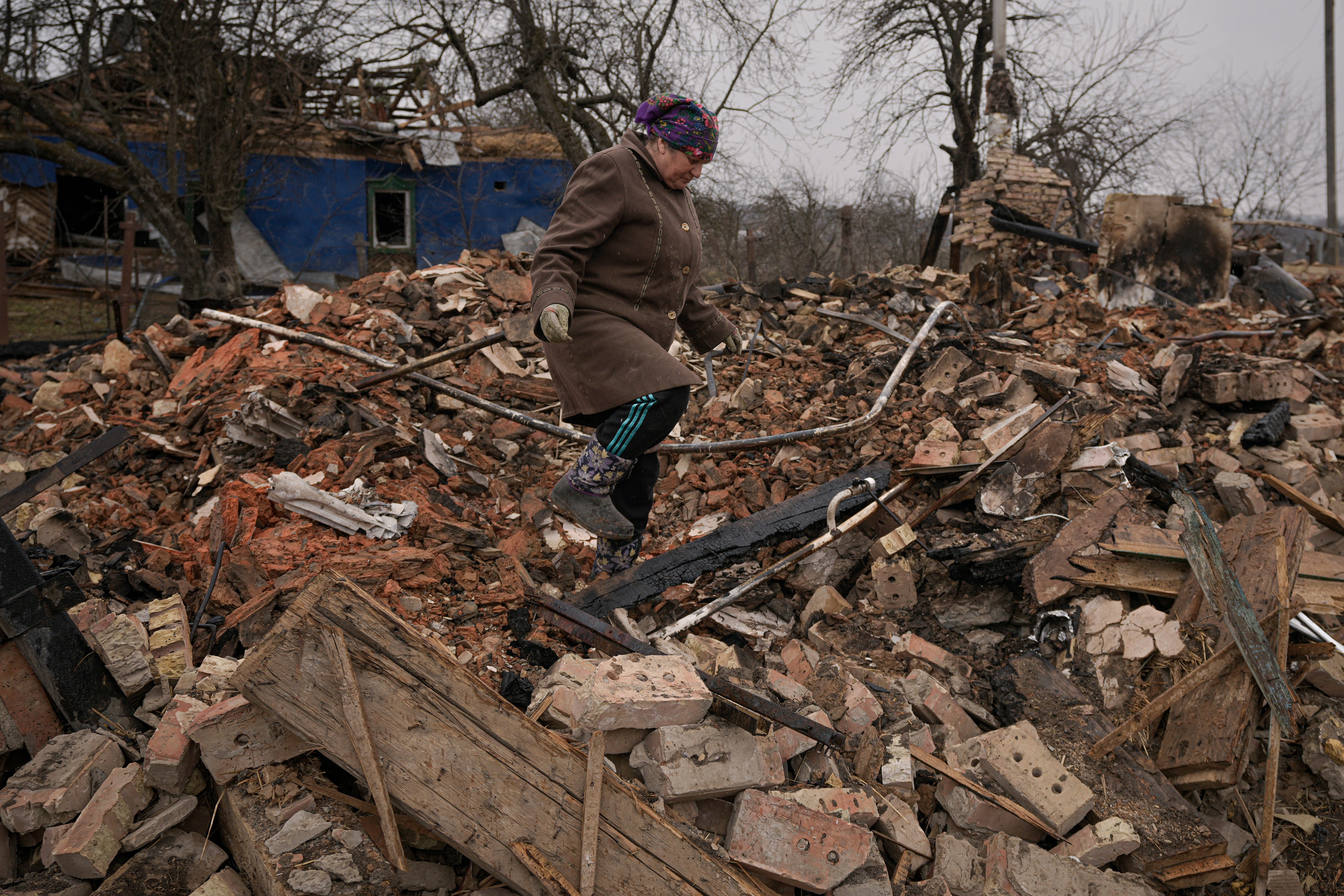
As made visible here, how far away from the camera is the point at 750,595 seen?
3650 mm

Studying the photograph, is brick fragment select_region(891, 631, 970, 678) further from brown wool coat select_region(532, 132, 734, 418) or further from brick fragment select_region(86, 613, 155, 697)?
brick fragment select_region(86, 613, 155, 697)

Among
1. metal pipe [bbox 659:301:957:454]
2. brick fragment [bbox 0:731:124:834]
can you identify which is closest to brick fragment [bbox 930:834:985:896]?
brick fragment [bbox 0:731:124:834]

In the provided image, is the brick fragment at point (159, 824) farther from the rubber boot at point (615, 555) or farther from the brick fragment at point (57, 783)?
the rubber boot at point (615, 555)

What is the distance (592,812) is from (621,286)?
1.87 m

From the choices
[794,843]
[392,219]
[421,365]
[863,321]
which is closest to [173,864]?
[794,843]

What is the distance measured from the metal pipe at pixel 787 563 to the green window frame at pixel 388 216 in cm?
1505

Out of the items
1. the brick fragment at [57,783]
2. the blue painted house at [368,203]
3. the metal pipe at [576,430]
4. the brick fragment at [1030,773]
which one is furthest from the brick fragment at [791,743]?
the blue painted house at [368,203]

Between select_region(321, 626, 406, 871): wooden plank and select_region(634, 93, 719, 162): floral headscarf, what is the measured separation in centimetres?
207

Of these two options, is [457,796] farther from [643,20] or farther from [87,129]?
[643,20]

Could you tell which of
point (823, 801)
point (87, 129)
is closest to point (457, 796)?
point (823, 801)

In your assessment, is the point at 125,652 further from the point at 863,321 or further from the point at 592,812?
the point at 863,321

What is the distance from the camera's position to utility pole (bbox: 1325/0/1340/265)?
699 inches

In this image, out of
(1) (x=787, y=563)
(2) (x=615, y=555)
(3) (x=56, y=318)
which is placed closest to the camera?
(2) (x=615, y=555)

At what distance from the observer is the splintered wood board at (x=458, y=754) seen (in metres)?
2.02
